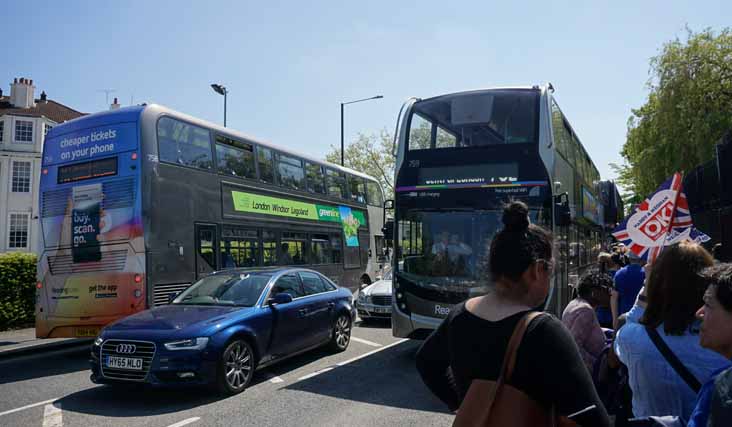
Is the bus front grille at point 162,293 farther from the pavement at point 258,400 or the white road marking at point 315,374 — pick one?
the white road marking at point 315,374

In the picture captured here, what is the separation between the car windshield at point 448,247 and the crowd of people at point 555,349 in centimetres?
532

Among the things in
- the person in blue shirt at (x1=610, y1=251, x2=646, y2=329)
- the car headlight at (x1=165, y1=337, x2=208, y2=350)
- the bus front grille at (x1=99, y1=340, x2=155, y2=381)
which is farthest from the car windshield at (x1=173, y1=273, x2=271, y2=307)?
the person in blue shirt at (x1=610, y1=251, x2=646, y2=329)

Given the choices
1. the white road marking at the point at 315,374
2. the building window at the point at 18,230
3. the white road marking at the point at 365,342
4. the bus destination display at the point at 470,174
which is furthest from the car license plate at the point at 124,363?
the building window at the point at 18,230

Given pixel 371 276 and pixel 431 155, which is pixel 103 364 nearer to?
pixel 431 155

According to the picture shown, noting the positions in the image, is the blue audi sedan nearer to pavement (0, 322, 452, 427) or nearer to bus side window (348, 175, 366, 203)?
pavement (0, 322, 452, 427)

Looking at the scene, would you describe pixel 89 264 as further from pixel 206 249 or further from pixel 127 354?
pixel 127 354

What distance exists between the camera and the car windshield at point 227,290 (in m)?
8.09

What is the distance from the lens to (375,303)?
13.6 meters

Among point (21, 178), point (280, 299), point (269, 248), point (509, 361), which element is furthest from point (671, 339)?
point (21, 178)

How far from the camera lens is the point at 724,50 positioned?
23.0m

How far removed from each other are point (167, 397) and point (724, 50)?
25244mm

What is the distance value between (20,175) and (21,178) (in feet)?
0.71

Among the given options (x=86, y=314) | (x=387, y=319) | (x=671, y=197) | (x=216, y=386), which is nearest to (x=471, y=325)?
(x=671, y=197)

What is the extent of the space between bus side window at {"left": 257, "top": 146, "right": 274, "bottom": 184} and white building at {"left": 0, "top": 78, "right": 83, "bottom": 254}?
2917cm
